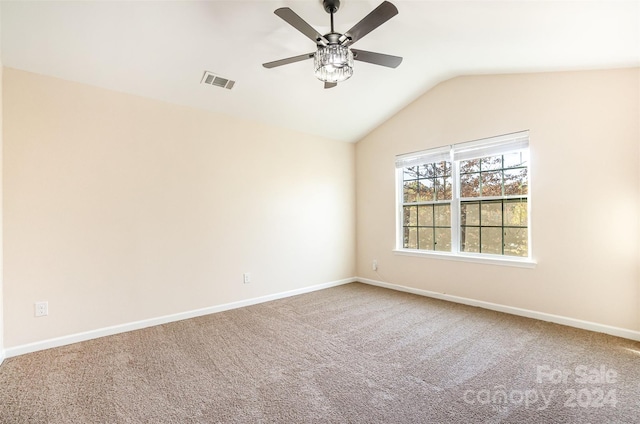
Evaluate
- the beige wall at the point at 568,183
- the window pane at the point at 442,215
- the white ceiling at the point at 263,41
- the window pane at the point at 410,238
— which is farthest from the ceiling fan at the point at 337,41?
the window pane at the point at 410,238

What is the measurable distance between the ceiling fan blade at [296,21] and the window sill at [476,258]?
9.95 feet

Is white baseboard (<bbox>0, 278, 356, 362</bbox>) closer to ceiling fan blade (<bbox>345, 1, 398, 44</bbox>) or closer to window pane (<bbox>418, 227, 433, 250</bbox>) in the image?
window pane (<bbox>418, 227, 433, 250</bbox>)

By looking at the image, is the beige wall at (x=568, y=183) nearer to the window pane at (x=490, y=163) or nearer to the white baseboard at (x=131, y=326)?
the window pane at (x=490, y=163)

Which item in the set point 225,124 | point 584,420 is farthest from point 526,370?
point 225,124

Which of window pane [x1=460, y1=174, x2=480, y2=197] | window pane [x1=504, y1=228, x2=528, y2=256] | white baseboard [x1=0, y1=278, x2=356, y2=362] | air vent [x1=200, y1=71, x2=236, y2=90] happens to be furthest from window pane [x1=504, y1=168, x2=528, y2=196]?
air vent [x1=200, y1=71, x2=236, y2=90]

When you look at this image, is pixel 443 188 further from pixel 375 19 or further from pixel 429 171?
pixel 375 19

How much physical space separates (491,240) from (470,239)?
0.25 metres

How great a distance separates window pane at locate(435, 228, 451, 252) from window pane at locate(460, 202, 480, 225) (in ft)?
0.81

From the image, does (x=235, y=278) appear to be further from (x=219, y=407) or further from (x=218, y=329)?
(x=219, y=407)

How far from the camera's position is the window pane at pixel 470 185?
12.2 ft

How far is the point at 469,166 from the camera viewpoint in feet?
12.4

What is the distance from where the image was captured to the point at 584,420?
162 centimetres

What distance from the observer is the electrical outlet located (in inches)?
100

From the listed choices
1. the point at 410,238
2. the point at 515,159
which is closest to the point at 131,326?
the point at 410,238
